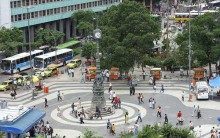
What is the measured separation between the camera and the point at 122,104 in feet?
198

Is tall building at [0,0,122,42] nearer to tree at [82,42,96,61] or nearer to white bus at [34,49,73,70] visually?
white bus at [34,49,73,70]

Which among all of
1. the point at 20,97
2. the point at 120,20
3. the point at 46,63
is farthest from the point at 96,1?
the point at 20,97

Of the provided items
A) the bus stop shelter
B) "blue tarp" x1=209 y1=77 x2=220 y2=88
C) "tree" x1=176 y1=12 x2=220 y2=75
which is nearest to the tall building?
"tree" x1=176 y1=12 x2=220 y2=75

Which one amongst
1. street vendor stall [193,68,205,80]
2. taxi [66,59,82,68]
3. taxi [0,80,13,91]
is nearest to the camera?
taxi [0,80,13,91]

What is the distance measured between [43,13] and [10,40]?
17292 mm

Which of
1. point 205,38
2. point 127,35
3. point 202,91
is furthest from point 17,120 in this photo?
point 205,38

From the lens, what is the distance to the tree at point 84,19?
334 ft

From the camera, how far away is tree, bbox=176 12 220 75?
223ft

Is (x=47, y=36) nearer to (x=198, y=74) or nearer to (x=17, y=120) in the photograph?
(x=198, y=74)

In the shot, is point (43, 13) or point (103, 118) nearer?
point (103, 118)

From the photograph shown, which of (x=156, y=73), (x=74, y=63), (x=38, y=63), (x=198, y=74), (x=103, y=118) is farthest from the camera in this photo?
(x=74, y=63)

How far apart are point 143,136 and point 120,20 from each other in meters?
36.2

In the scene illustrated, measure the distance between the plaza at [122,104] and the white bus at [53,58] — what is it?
597cm

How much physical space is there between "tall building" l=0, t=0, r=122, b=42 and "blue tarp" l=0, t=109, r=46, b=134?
125 feet
